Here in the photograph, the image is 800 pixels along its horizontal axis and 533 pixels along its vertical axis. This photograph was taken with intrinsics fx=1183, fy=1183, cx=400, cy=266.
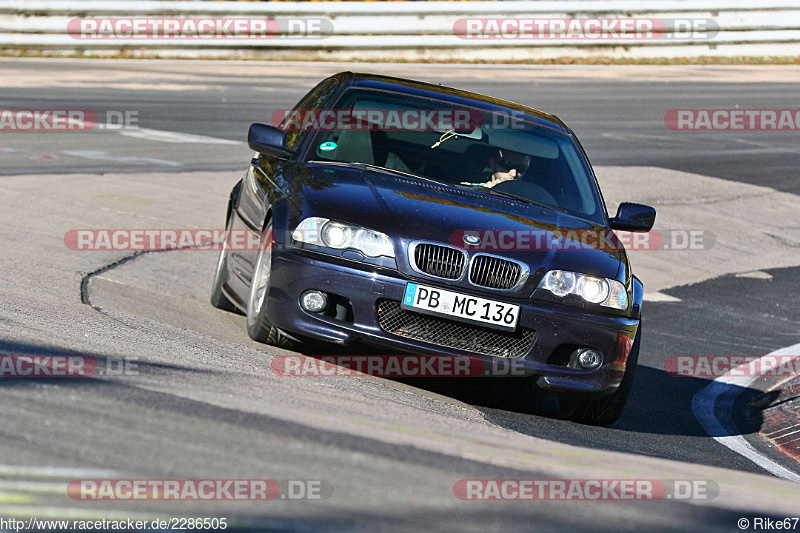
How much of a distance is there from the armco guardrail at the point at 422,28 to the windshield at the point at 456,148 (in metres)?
20.2

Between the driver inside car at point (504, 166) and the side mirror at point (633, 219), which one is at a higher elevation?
the driver inside car at point (504, 166)

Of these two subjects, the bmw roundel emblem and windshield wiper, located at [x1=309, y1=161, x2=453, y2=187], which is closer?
the bmw roundel emblem

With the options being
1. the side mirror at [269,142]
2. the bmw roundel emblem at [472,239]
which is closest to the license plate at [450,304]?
the bmw roundel emblem at [472,239]

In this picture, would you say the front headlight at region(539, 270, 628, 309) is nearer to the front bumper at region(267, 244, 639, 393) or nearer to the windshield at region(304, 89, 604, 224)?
the front bumper at region(267, 244, 639, 393)

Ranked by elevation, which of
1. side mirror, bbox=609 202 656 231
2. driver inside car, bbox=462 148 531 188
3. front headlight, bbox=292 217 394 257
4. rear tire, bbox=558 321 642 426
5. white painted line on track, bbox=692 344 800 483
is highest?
driver inside car, bbox=462 148 531 188

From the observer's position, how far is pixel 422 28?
28094 millimetres

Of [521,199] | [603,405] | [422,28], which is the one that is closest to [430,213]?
[521,199]

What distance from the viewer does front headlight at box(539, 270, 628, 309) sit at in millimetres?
5879

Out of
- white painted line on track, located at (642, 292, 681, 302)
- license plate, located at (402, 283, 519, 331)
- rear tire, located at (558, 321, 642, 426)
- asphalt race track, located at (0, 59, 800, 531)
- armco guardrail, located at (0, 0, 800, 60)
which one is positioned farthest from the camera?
armco guardrail, located at (0, 0, 800, 60)

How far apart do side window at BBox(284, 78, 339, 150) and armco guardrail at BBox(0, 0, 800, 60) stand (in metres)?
19.3

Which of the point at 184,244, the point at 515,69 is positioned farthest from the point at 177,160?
the point at 515,69

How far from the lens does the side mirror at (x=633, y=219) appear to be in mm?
7094

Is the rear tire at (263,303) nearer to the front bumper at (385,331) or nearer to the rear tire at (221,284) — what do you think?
the front bumper at (385,331)

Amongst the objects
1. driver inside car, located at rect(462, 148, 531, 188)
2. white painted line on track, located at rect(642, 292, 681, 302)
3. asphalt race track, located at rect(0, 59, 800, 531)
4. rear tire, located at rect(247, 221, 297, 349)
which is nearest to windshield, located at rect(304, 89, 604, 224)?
driver inside car, located at rect(462, 148, 531, 188)
